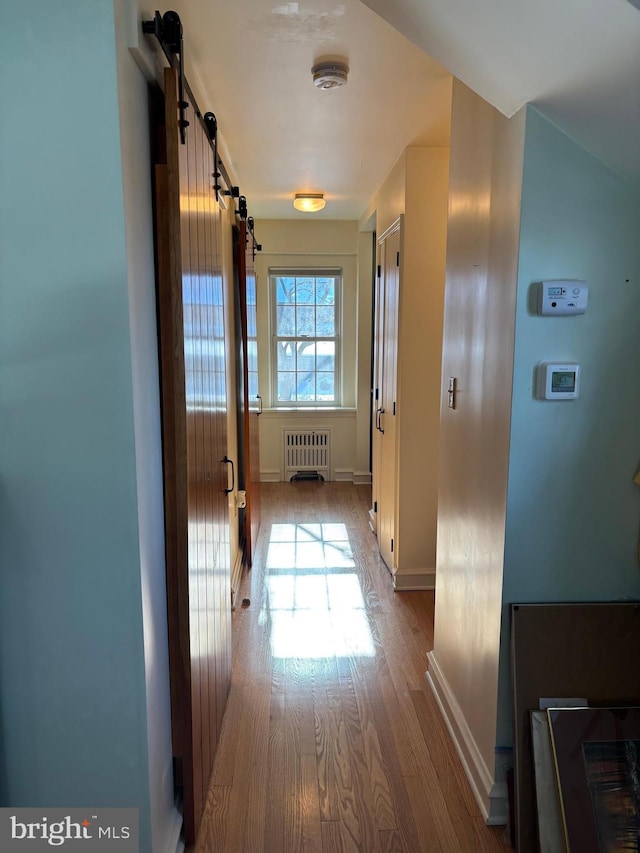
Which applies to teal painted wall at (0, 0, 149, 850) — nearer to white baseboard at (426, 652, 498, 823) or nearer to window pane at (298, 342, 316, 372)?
white baseboard at (426, 652, 498, 823)

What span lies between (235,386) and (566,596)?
2414 millimetres

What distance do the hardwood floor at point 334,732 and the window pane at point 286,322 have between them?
2.92m

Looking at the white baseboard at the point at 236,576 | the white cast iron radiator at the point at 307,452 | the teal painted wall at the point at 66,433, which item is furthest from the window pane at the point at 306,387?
the teal painted wall at the point at 66,433

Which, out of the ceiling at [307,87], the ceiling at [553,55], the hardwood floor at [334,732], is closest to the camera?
the ceiling at [553,55]

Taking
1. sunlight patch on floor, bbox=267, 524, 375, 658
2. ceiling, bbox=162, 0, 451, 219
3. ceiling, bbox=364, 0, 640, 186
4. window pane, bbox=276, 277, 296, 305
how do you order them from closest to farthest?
ceiling, bbox=364, 0, 640, 186 < ceiling, bbox=162, 0, 451, 219 < sunlight patch on floor, bbox=267, 524, 375, 658 < window pane, bbox=276, 277, 296, 305

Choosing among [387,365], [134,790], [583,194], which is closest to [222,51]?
[583,194]

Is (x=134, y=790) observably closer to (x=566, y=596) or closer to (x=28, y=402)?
(x=28, y=402)

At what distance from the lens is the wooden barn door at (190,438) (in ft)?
4.85

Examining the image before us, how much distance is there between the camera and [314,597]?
329cm

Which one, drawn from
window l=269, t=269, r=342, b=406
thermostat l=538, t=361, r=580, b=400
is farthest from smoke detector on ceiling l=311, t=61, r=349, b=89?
window l=269, t=269, r=342, b=406

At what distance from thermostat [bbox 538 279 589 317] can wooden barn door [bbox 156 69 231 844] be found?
0.98 metres

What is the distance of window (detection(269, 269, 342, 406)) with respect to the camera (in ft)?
19.0

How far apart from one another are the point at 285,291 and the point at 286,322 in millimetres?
319

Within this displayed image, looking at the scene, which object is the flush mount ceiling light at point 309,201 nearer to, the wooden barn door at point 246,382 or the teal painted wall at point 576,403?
the wooden barn door at point 246,382
